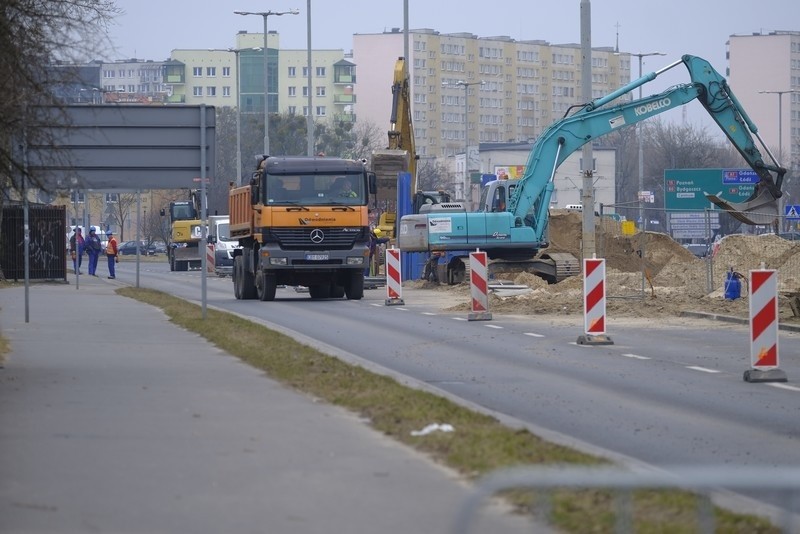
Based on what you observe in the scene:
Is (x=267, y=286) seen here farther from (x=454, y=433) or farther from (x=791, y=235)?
(x=791, y=235)

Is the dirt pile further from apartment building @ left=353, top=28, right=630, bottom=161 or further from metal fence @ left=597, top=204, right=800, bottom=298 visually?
apartment building @ left=353, top=28, right=630, bottom=161

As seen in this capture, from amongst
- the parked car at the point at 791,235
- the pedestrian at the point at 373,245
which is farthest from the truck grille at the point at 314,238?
the parked car at the point at 791,235

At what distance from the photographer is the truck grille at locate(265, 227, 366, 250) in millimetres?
30547

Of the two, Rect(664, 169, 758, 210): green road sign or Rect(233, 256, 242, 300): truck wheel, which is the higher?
Rect(664, 169, 758, 210): green road sign

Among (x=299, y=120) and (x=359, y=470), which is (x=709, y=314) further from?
(x=299, y=120)

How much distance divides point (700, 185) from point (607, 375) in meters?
41.9

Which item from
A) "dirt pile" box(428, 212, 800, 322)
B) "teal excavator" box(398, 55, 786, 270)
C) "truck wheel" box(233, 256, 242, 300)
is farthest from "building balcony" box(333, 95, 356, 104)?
"truck wheel" box(233, 256, 242, 300)

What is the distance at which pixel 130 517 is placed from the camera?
22.1 feet

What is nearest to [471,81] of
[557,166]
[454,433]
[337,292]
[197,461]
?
[557,166]

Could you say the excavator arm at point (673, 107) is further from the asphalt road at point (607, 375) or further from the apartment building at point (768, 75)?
the apartment building at point (768, 75)

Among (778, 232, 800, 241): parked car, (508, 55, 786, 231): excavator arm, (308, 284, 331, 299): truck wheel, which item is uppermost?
(508, 55, 786, 231): excavator arm

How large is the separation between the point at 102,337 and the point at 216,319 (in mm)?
3835

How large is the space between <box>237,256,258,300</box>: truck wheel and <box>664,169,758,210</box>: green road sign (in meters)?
26.2

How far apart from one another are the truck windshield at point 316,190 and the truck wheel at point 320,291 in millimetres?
3803
